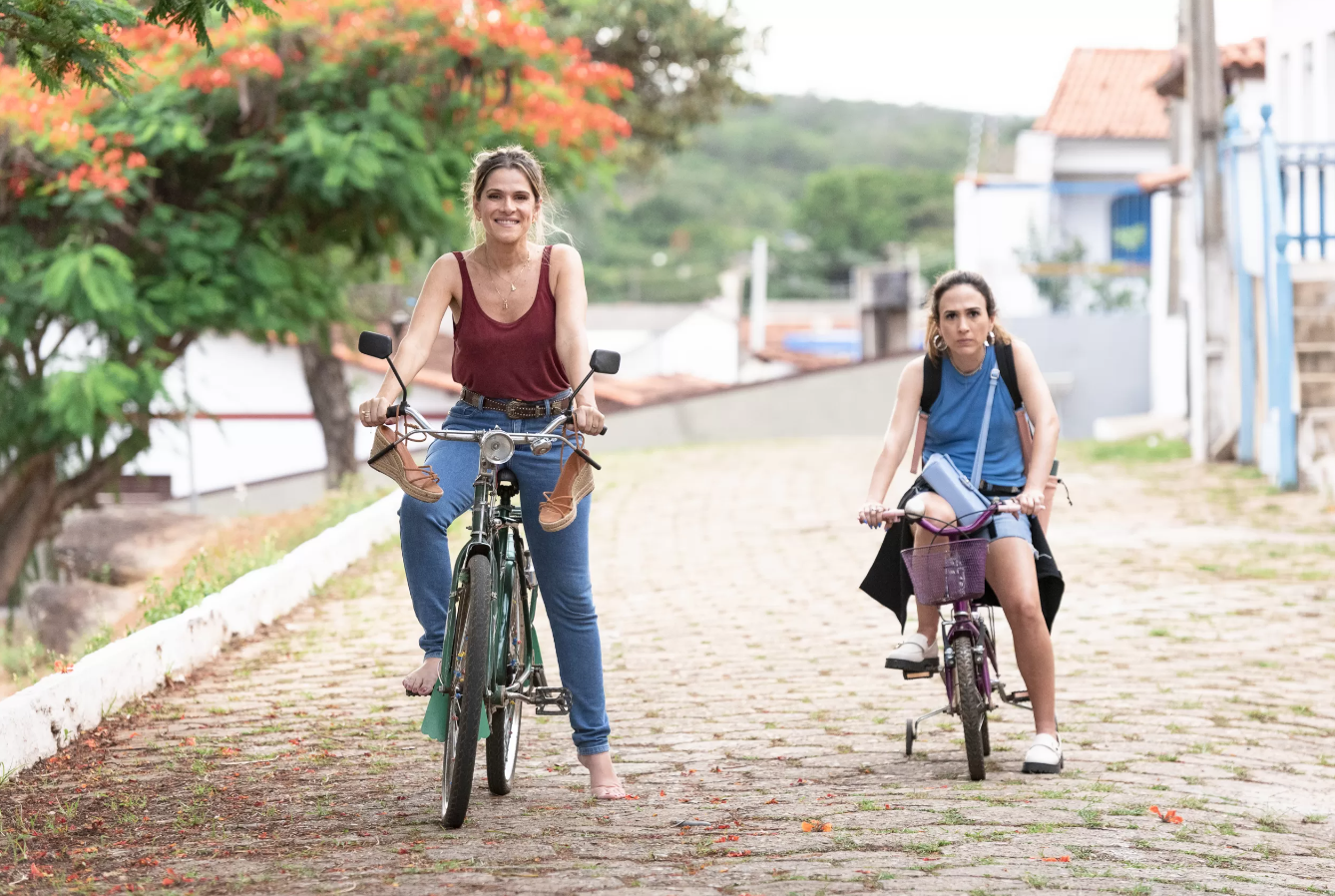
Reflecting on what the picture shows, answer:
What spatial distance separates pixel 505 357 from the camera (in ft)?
16.8

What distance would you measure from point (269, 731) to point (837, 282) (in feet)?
322

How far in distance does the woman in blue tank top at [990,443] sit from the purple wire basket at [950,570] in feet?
0.34

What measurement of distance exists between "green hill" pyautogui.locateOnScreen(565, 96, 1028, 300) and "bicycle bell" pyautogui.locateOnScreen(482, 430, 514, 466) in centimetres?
7308

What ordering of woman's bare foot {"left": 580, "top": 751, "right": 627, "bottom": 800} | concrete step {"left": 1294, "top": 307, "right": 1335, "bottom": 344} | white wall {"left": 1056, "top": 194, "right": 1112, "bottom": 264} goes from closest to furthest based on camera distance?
1. woman's bare foot {"left": 580, "top": 751, "right": 627, "bottom": 800}
2. concrete step {"left": 1294, "top": 307, "right": 1335, "bottom": 344}
3. white wall {"left": 1056, "top": 194, "right": 1112, "bottom": 264}

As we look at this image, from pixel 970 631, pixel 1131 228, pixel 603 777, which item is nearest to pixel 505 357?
pixel 603 777

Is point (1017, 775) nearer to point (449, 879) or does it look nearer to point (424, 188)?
point (449, 879)

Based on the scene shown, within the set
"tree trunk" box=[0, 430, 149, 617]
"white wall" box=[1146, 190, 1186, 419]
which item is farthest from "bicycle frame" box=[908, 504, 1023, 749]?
"white wall" box=[1146, 190, 1186, 419]

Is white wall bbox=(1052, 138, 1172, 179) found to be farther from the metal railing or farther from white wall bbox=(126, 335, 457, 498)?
the metal railing

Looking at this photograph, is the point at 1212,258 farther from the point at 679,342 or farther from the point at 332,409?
the point at 679,342

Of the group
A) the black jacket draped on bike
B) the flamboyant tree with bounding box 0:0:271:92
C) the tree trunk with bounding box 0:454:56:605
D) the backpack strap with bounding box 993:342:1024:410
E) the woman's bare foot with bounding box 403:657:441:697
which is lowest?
the tree trunk with bounding box 0:454:56:605

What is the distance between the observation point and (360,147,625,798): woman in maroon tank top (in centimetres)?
507

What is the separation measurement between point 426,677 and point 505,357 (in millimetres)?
975

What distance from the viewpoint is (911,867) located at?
14.6ft

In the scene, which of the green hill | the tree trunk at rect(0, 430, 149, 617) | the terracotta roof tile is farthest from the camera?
the green hill
